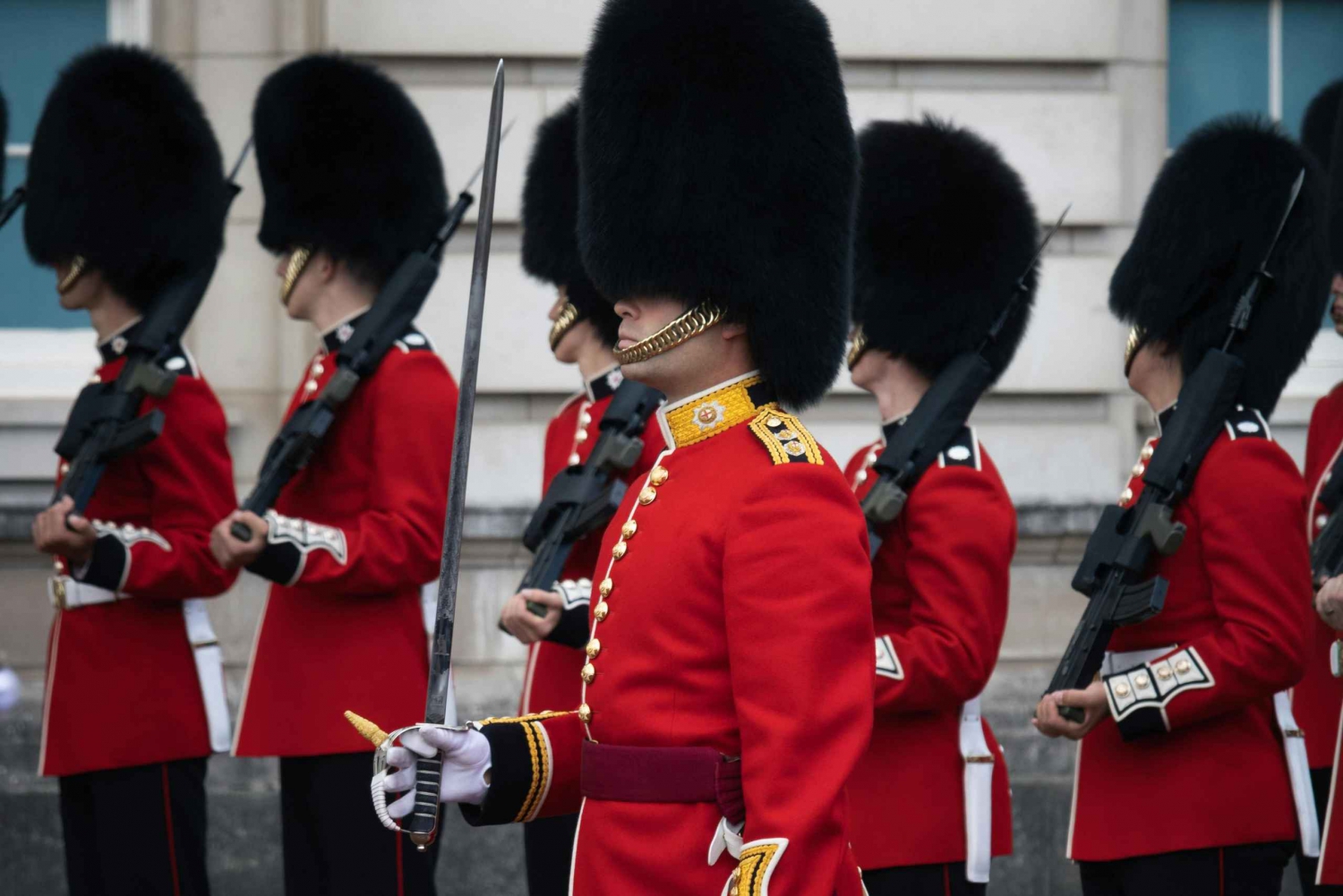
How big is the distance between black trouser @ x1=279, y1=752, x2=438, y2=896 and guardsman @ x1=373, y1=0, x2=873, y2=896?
153 centimetres

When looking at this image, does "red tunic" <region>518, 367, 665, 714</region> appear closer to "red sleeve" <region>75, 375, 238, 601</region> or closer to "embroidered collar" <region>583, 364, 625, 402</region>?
"embroidered collar" <region>583, 364, 625, 402</region>

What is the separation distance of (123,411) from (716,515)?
244 cm

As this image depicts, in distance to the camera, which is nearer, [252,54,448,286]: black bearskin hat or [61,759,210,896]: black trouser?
[61,759,210,896]: black trouser

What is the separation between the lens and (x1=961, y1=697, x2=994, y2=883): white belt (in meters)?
3.75

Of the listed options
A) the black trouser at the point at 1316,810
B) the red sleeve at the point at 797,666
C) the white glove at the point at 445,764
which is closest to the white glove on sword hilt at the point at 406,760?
the white glove at the point at 445,764

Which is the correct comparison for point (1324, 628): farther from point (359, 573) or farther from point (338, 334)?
point (338, 334)

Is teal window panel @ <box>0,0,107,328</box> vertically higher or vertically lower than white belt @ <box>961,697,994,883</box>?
higher

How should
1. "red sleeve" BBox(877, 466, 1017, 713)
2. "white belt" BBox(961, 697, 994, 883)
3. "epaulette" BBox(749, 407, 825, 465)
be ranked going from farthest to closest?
"white belt" BBox(961, 697, 994, 883) → "red sleeve" BBox(877, 466, 1017, 713) → "epaulette" BBox(749, 407, 825, 465)

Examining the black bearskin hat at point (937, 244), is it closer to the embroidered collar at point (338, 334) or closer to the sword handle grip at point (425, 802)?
the embroidered collar at point (338, 334)

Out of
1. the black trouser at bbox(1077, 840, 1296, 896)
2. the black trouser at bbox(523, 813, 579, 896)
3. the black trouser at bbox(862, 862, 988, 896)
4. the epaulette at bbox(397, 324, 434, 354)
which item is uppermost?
the epaulette at bbox(397, 324, 434, 354)

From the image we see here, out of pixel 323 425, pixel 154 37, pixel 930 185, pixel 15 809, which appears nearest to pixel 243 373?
pixel 154 37

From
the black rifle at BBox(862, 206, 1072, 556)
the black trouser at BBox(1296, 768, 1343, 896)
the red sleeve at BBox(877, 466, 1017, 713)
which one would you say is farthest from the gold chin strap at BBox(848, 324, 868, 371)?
the black trouser at BBox(1296, 768, 1343, 896)

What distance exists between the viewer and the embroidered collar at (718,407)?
2.51 m

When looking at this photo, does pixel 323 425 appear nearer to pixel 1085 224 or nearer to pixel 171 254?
pixel 171 254
